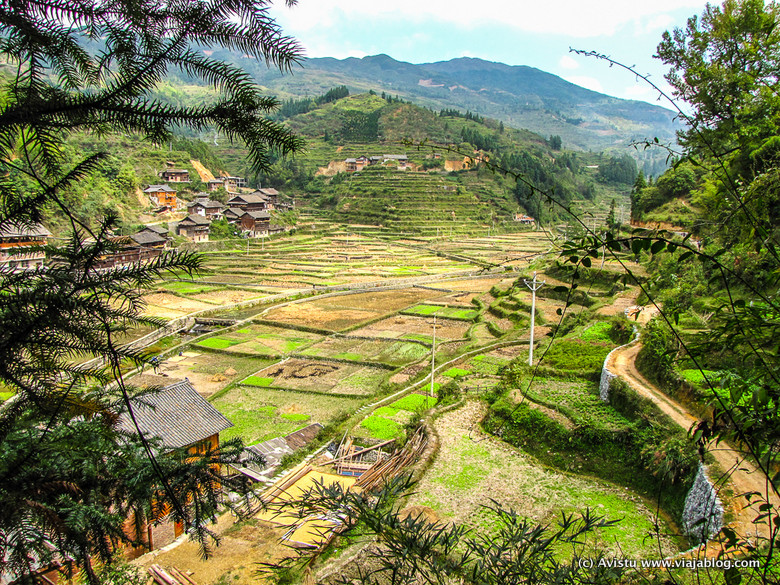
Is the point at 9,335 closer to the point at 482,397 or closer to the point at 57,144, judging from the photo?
the point at 57,144

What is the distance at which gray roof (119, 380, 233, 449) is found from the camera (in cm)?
1254

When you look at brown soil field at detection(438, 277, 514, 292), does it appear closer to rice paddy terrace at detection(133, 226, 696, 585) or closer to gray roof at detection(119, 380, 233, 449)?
rice paddy terrace at detection(133, 226, 696, 585)

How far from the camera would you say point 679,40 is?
2081 centimetres

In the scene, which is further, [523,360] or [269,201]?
[269,201]

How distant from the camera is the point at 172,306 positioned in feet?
111

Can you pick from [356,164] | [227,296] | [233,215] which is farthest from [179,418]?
[356,164]

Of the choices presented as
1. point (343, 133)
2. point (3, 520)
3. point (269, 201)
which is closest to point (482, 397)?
point (3, 520)

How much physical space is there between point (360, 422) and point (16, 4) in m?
15.8

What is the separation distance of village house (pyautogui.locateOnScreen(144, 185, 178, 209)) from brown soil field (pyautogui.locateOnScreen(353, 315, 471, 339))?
126 feet

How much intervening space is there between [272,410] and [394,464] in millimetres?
8033

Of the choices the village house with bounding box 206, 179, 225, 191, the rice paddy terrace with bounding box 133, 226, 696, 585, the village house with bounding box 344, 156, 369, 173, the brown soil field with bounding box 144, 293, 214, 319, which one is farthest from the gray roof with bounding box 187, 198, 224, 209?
the village house with bounding box 344, 156, 369, 173

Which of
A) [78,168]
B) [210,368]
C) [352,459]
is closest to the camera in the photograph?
[78,168]

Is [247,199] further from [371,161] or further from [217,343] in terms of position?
[217,343]

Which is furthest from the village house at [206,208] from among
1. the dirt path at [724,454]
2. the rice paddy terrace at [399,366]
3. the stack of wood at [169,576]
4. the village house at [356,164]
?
the stack of wood at [169,576]
